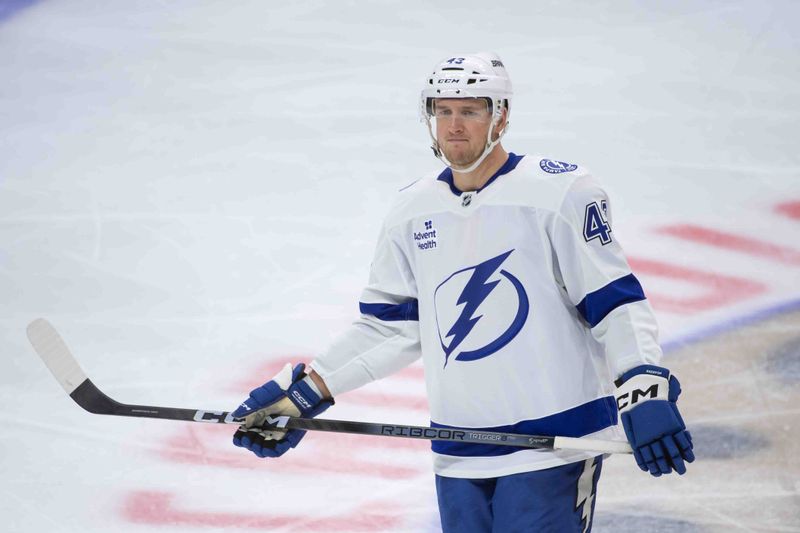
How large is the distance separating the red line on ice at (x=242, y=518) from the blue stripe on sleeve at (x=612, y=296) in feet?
3.87

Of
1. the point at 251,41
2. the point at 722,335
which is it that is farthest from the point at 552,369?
the point at 251,41

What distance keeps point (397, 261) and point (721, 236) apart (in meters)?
1.68

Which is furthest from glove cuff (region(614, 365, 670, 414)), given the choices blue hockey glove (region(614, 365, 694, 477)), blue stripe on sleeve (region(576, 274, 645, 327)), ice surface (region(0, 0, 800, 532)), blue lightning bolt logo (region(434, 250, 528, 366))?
ice surface (region(0, 0, 800, 532))

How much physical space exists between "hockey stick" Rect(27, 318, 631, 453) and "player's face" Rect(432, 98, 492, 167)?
50cm

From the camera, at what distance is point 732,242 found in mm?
3684

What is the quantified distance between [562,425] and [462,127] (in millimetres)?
567

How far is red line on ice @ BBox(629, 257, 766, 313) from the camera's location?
140 inches

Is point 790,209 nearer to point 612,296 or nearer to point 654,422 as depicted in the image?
point 612,296

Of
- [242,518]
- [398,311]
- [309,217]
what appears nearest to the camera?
[398,311]

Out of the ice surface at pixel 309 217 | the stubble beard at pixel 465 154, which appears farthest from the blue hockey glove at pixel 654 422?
the ice surface at pixel 309 217

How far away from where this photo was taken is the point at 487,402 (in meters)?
2.16

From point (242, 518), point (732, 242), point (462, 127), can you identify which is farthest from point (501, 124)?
point (732, 242)

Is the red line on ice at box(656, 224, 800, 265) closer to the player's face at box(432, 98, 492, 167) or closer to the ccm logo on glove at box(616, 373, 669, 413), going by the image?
the player's face at box(432, 98, 492, 167)

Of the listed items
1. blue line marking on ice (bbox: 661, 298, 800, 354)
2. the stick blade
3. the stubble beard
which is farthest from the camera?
blue line marking on ice (bbox: 661, 298, 800, 354)
